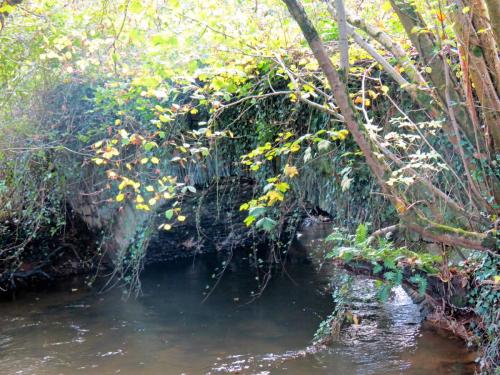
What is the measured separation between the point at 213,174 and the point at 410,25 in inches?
148

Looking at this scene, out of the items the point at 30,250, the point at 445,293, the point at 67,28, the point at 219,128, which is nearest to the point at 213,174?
the point at 219,128

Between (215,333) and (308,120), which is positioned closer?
(308,120)

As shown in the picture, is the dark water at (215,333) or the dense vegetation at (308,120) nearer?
the dense vegetation at (308,120)

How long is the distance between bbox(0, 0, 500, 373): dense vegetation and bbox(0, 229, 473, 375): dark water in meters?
0.61

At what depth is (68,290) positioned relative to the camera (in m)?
8.77

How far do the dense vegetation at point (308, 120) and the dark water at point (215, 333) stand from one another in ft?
1.99

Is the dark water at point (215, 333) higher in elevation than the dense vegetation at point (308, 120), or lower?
lower

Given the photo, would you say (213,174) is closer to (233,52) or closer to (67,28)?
(67,28)

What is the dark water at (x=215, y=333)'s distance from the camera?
17.3ft

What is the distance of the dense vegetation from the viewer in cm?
348

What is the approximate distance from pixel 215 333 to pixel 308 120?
2835 mm

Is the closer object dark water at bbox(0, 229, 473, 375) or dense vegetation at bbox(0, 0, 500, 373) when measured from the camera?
dense vegetation at bbox(0, 0, 500, 373)

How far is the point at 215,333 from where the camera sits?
6.45m

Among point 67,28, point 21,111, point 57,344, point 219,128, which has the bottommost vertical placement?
point 57,344
